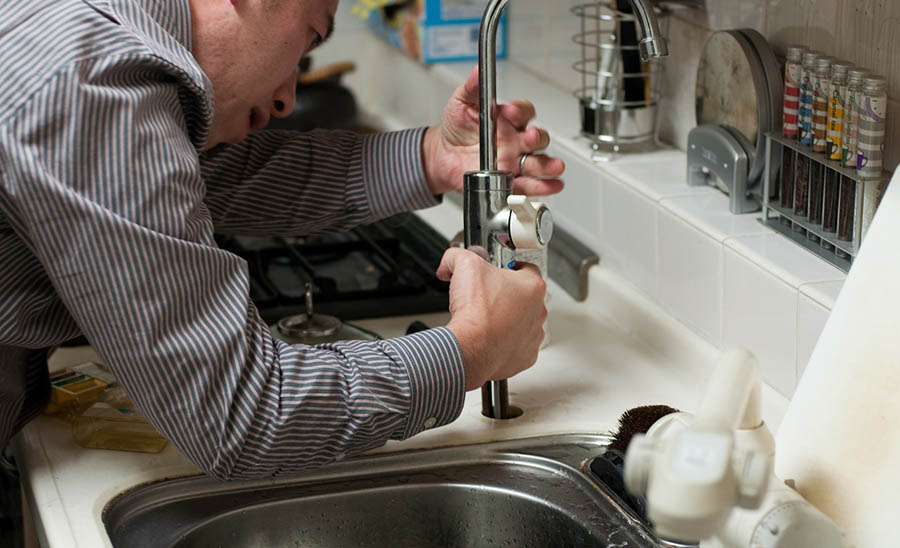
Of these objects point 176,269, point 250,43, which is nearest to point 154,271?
point 176,269

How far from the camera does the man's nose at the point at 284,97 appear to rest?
1.27 m

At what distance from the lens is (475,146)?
4.61 feet

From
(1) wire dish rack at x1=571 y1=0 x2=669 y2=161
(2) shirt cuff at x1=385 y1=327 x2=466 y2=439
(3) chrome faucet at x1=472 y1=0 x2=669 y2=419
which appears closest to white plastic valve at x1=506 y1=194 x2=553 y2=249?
(3) chrome faucet at x1=472 y1=0 x2=669 y2=419

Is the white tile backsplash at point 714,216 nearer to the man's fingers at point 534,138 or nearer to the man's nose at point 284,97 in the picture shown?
the man's fingers at point 534,138

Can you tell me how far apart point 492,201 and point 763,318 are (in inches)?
11.6

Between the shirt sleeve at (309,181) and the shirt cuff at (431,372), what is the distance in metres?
0.41

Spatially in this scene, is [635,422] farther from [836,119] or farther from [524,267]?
[836,119]

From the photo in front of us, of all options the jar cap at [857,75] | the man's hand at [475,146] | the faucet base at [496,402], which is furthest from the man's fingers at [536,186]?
the jar cap at [857,75]

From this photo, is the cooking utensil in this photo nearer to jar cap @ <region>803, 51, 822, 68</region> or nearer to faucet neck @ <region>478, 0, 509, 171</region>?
faucet neck @ <region>478, 0, 509, 171</region>

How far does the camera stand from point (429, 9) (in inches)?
83.0

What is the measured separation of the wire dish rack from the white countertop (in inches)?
7.0

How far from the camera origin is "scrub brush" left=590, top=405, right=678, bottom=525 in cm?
107

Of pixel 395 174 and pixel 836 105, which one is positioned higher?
pixel 836 105

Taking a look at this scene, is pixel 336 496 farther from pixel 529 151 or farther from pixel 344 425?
pixel 529 151
